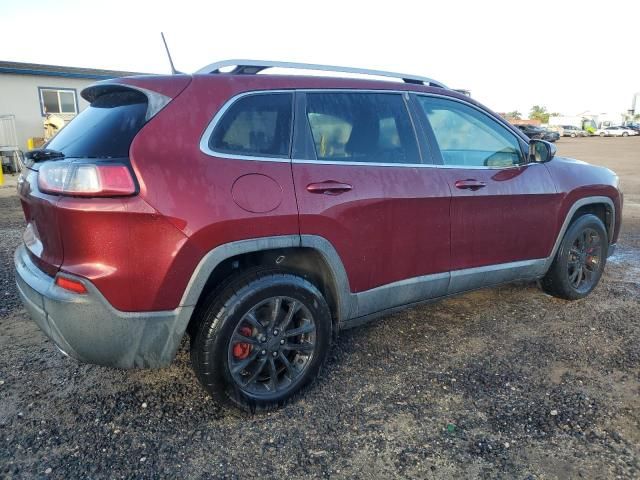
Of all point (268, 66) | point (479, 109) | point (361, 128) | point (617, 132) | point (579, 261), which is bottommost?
point (617, 132)

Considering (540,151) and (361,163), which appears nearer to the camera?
(361,163)

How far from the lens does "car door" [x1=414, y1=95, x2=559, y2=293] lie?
3412 mm

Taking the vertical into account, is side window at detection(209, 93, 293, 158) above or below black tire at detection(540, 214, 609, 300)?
above

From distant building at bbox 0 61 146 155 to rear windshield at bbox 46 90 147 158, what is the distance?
15770 mm

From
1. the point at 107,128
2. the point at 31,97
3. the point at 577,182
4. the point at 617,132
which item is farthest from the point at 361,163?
the point at 617,132

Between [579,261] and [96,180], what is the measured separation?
3959mm

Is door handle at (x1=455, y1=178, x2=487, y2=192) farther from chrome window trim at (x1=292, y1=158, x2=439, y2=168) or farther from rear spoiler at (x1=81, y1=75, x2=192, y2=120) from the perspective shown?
rear spoiler at (x1=81, y1=75, x2=192, y2=120)

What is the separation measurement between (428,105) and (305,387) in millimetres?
2052

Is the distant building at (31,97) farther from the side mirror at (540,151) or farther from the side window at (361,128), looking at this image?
the side mirror at (540,151)

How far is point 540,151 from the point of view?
388 cm

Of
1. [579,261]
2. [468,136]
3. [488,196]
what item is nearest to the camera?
[488,196]

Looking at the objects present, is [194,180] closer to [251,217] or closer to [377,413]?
[251,217]

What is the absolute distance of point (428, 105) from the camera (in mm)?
3408

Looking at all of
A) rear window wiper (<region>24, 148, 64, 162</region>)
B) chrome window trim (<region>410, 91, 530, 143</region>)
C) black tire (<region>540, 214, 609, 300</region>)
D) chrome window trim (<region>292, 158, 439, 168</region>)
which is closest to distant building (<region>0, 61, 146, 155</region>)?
rear window wiper (<region>24, 148, 64, 162</region>)
